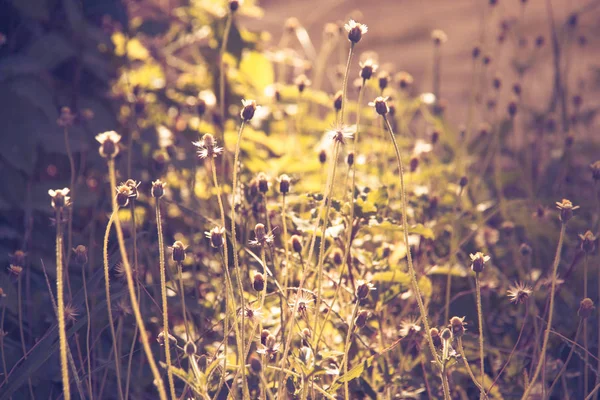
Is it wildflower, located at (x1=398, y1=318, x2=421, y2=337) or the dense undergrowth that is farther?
wildflower, located at (x1=398, y1=318, x2=421, y2=337)

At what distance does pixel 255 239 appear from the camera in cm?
126

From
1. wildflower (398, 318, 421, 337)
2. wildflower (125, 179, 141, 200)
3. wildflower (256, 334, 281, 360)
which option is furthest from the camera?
wildflower (398, 318, 421, 337)

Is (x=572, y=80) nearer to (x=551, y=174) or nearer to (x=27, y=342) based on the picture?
(x=551, y=174)

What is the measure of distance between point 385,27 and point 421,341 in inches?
121

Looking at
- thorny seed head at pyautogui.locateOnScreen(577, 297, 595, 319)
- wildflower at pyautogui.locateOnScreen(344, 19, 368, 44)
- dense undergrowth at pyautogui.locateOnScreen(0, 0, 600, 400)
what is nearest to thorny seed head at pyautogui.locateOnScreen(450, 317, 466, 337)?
dense undergrowth at pyautogui.locateOnScreen(0, 0, 600, 400)

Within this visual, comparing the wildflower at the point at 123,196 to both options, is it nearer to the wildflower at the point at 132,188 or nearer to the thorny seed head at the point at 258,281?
the wildflower at the point at 132,188

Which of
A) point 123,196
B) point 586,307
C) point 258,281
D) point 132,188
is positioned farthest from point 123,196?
point 586,307

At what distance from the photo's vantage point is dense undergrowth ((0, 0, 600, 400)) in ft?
3.38

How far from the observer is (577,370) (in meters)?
1.31

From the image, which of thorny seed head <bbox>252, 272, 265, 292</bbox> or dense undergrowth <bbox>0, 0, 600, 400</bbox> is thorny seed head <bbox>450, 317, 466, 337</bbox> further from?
thorny seed head <bbox>252, 272, 265, 292</bbox>

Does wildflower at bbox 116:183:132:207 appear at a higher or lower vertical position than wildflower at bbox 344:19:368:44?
lower

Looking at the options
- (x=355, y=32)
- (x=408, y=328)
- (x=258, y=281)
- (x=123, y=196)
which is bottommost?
(x=408, y=328)

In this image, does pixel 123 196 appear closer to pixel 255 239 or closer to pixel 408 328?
pixel 255 239

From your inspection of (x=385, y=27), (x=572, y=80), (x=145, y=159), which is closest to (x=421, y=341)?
(x=145, y=159)
